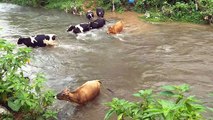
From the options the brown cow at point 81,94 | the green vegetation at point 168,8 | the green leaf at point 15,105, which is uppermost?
the green vegetation at point 168,8

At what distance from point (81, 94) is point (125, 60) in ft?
9.88

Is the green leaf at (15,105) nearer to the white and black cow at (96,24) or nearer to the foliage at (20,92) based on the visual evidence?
the foliage at (20,92)

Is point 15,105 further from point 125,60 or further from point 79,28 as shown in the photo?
point 79,28

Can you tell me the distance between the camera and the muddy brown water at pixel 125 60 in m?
7.51

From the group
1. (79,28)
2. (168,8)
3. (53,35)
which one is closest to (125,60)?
(53,35)

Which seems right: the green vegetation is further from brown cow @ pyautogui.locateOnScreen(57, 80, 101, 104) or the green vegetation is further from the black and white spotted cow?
brown cow @ pyautogui.locateOnScreen(57, 80, 101, 104)

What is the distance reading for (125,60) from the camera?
971cm

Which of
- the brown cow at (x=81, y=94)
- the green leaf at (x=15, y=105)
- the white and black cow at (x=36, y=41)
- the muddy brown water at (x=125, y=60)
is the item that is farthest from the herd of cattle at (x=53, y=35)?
the green leaf at (x=15, y=105)

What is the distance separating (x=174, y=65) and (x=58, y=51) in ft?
13.6

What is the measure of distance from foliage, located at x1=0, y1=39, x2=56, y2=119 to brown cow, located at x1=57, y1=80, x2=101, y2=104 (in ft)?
3.26

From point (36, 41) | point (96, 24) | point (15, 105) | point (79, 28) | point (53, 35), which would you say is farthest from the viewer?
point (96, 24)

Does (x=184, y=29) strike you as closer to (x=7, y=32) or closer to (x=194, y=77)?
(x=194, y=77)

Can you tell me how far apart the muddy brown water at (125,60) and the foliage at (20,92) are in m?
0.73

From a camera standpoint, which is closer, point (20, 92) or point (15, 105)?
point (15, 105)
